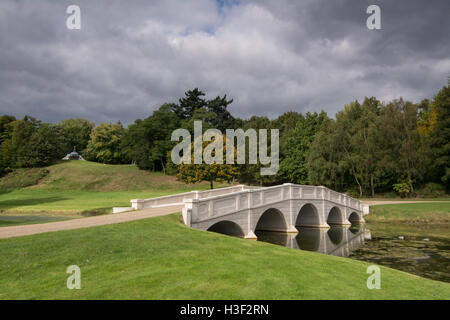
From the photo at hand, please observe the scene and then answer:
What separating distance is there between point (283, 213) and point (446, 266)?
10.8m

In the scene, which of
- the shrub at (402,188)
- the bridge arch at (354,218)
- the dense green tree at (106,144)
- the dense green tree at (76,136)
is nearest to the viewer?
the bridge arch at (354,218)

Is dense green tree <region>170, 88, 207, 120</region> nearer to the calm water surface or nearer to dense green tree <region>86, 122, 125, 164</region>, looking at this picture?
dense green tree <region>86, 122, 125, 164</region>

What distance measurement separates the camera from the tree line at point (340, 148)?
138 ft

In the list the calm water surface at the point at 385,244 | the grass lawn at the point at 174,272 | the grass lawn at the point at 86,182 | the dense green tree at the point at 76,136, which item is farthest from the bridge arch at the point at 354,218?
the dense green tree at the point at 76,136

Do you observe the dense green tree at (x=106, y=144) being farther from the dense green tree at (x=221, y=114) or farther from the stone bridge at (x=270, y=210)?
the stone bridge at (x=270, y=210)

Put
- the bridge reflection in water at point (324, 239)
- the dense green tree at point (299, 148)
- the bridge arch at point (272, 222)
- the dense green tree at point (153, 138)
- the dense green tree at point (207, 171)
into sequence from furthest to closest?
the dense green tree at point (153, 138) < the dense green tree at point (299, 148) < the dense green tree at point (207, 171) < the bridge arch at point (272, 222) < the bridge reflection in water at point (324, 239)

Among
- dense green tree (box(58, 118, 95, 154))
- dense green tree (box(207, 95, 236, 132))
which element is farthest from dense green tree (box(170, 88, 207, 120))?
dense green tree (box(58, 118, 95, 154))

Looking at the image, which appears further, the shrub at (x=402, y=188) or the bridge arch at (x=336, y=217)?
the shrub at (x=402, y=188)

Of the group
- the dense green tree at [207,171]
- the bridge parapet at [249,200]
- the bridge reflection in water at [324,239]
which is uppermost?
the dense green tree at [207,171]

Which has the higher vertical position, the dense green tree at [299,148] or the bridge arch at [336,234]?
the dense green tree at [299,148]

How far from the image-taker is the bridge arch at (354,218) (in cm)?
3281

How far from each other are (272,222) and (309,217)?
187 inches

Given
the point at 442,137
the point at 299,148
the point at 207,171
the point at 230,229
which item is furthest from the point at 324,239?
the point at 299,148
